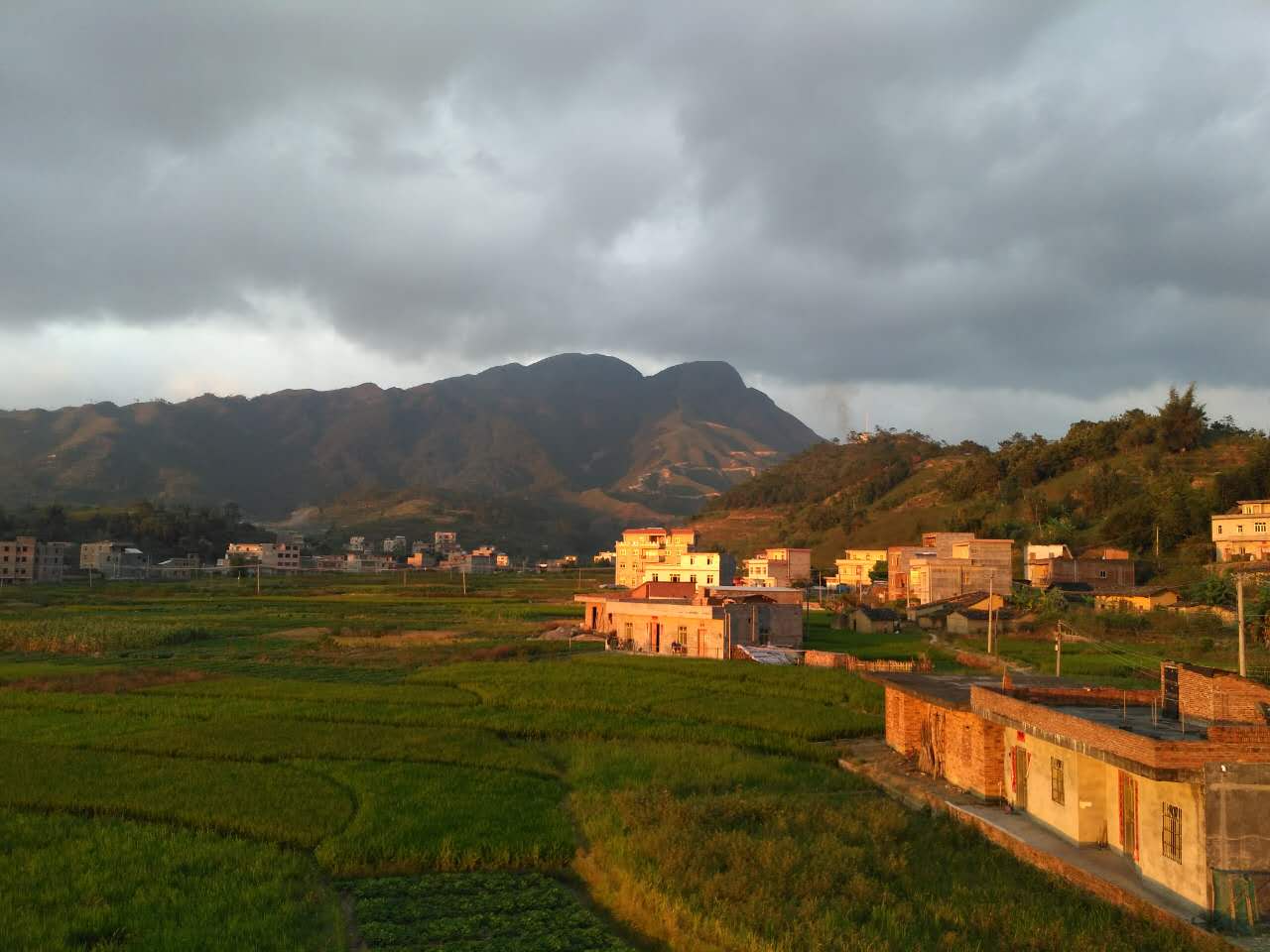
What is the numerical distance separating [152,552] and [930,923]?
130080 millimetres

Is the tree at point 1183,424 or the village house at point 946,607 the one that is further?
the tree at point 1183,424

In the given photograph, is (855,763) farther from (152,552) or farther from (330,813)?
(152,552)

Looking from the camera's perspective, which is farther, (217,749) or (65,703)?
(65,703)

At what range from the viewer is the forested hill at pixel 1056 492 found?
68125mm

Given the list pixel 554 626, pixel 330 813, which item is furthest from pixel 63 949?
pixel 554 626

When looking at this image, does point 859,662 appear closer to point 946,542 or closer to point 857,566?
point 946,542

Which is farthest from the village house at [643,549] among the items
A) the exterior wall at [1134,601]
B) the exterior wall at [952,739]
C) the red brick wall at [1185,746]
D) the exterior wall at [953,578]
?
the red brick wall at [1185,746]

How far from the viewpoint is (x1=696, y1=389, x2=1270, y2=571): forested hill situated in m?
68.1

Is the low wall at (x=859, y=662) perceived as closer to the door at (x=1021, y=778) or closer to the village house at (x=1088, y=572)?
the door at (x=1021, y=778)

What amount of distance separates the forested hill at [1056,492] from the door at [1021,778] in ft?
177

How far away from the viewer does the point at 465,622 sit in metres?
55.8

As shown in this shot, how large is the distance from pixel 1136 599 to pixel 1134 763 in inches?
1704

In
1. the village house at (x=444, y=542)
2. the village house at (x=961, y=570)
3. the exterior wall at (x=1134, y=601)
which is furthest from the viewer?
the village house at (x=444, y=542)

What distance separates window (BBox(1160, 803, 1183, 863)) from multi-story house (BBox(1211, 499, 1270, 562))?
5357 centimetres
